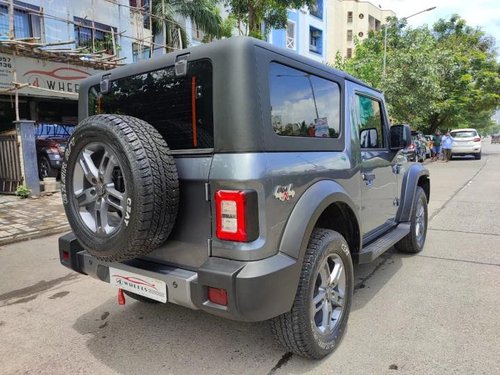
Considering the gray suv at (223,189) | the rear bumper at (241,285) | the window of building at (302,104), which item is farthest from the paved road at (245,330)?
the window of building at (302,104)

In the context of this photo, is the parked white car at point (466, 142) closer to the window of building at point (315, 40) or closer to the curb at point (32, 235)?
the window of building at point (315, 40)

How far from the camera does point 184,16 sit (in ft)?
59.1

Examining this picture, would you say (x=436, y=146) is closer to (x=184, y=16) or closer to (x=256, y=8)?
(x=256, y=8)

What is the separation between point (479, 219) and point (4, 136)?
10548 millimetres

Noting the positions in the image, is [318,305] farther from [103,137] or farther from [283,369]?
[103,137]

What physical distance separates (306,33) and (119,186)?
29.3 metres

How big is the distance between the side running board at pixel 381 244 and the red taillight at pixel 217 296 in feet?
4.96

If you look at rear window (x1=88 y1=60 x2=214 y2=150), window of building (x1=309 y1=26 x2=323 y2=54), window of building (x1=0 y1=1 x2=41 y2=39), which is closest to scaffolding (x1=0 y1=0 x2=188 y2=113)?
window of building (x1=0 y1=1 x2=41 y2=39)

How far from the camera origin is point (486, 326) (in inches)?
127

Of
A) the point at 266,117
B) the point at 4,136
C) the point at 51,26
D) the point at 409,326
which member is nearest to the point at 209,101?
the point at 266,117

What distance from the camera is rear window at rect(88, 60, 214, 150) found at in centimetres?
251

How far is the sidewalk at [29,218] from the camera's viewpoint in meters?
6.59

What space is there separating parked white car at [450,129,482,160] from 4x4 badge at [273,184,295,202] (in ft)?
72.7

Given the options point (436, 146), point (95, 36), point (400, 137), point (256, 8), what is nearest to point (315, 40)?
point (436, 146)
